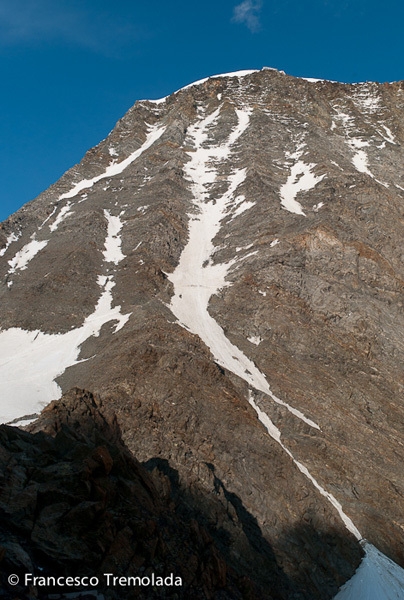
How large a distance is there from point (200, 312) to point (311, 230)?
15974 mm

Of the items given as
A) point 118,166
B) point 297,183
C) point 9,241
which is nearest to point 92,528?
point 9,241

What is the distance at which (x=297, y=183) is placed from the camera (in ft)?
226

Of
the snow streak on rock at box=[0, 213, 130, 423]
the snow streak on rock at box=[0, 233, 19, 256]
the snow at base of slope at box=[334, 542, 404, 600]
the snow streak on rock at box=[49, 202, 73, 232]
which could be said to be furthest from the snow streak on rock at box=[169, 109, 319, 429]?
the snow streak on rock at box=[0, 233, 19, 256]

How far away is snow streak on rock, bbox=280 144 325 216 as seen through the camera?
6041 centimetres

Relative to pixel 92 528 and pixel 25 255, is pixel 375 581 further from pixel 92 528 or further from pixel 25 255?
pixel 25 255

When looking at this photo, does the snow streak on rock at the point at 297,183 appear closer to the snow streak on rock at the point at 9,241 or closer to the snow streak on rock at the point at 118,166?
the snow streak on rock at the point at 118,166

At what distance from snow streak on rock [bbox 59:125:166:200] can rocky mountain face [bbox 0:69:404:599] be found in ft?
2.50

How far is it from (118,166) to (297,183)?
36623mm

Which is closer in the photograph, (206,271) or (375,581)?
(375,581)

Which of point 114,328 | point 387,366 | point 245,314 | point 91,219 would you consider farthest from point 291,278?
point 91,219

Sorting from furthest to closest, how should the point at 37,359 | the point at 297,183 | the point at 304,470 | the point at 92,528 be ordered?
1. the point at 297,183
2. the point at 37,359
3. the point at 304,470
4. the point at 92,528

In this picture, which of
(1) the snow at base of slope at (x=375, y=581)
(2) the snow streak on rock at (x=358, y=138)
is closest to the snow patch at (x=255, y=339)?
(1) the snow at base of slope at (x=375, y=581)

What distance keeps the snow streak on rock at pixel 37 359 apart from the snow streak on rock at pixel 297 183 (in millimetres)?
28139

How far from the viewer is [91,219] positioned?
61125mm
